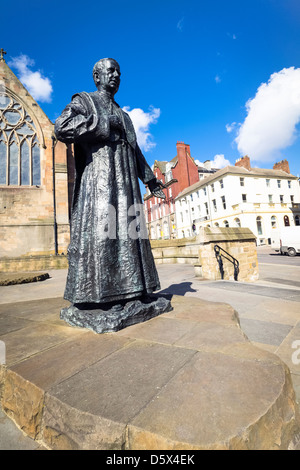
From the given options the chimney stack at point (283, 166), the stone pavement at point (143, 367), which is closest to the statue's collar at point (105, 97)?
the stone pavement at point (143, 367)

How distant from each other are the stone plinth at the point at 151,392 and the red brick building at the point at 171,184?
37379mm

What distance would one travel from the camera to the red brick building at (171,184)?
137 feet

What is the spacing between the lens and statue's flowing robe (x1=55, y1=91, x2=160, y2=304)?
2.14 m

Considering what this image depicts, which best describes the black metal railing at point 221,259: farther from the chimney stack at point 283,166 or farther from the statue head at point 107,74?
the chimney stack at point 283,166

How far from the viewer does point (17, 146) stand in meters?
16.6

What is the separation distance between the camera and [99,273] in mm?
2115

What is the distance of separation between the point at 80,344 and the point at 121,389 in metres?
0.71

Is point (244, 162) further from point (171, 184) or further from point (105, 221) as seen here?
point (105, 221)

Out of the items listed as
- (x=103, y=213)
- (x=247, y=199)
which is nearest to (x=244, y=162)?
(x=247, y=199)

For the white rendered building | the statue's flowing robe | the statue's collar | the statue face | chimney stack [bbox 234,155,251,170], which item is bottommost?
the statue's flowing robe

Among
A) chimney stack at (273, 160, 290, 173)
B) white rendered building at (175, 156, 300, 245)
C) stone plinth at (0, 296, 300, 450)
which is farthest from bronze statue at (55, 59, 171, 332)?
chimney stack at (273, 160, 290, 173)

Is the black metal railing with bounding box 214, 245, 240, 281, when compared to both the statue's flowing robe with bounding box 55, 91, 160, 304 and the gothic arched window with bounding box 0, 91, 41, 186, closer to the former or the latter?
the statue's flowing robe with bounding box 55, 91, 160, 304

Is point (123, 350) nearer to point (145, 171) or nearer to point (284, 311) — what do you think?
point (145, 171)

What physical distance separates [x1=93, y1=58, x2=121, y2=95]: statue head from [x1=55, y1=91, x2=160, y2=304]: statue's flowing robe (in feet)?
0.51
